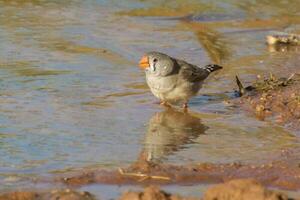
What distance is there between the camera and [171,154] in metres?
7.27

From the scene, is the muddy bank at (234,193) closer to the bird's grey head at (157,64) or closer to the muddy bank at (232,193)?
the muddy bank at (232,193)

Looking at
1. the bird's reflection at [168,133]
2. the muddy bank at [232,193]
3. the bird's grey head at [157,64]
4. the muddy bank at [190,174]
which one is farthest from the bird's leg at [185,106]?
the muddy bank at [232,193]

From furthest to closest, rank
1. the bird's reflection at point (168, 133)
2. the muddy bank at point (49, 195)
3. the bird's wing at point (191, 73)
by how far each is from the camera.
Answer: the bird's wing at point (191, 73) < the bird's reflection at point (168, 133) < the muddy bank at point (49, 195)

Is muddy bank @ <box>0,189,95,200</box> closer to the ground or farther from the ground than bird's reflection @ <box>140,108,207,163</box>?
farther from the ground

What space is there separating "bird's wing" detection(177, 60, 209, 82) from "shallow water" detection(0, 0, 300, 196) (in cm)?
25

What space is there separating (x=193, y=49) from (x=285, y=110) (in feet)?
10.3

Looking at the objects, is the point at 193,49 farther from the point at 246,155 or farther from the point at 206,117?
the point at 246,155

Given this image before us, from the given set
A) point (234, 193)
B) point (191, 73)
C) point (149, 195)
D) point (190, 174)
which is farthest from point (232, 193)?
point (191, 73)

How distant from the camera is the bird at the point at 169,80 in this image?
359 inches

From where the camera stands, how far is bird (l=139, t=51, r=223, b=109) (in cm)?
911

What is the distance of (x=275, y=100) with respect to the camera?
30.1ft

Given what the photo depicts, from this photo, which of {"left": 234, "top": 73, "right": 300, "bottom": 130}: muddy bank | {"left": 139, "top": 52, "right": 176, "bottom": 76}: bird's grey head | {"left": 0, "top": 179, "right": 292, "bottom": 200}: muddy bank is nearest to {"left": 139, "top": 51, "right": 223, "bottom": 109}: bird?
{"left": 139, "top": 52, "right": 176, "bottom": 76}: bird's grey head

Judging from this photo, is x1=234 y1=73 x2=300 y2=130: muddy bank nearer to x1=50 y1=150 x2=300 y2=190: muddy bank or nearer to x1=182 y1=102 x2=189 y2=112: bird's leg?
x1=182 y1=102 x2=189 y2=112: bird's leg

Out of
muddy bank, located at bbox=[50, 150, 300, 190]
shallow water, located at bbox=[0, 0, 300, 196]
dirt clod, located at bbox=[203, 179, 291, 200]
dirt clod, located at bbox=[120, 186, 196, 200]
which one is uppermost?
dirt clod, located at bbox=[203, 179, 291, 200]
